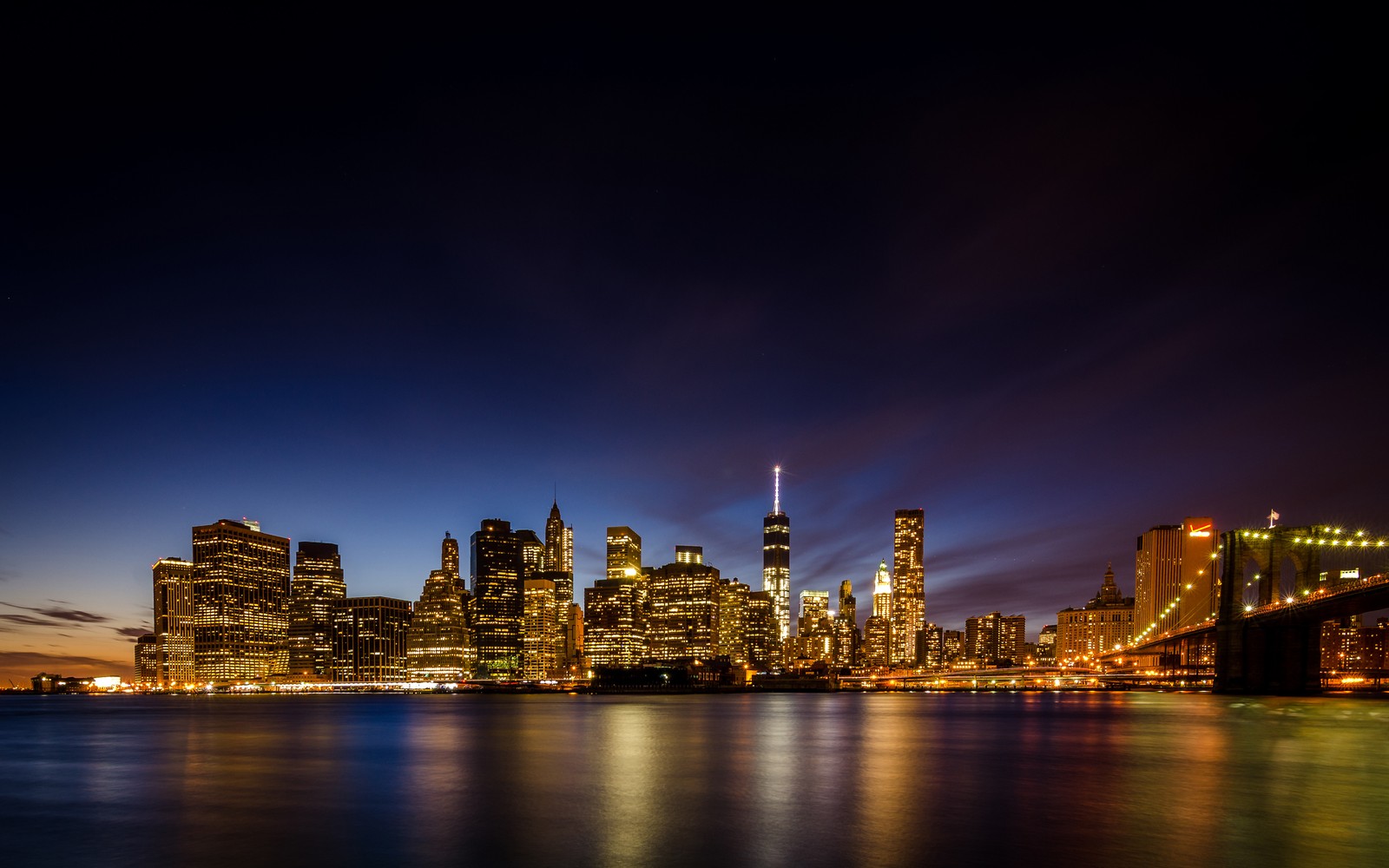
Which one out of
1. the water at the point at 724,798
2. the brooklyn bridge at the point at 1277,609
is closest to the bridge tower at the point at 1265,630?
the brooklyn bridge at the point at 1277,609

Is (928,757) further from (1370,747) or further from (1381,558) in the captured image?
(1381,558)

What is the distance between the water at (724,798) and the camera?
24891 mm

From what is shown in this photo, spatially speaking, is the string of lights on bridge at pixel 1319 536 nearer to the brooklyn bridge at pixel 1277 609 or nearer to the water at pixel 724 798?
the brooklyn bridge at pixel 1277 609

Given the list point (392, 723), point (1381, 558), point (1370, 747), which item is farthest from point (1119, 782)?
point (1381, 558)

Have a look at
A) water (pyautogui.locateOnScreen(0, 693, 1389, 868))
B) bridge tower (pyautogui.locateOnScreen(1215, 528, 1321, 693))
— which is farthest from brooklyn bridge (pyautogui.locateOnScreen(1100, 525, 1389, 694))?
water (pyautogui.locateOnScreen(0, 693, 1389, 868))

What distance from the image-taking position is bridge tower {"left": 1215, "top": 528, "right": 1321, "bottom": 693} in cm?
10038

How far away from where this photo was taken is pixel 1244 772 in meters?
39.3

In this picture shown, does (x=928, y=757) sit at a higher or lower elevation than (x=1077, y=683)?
higher

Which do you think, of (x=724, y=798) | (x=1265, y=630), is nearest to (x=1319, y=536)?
(x=1265, y=630)

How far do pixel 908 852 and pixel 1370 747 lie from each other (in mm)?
39076

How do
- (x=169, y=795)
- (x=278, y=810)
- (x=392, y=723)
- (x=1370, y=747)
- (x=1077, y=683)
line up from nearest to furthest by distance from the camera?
1. (x=278, y=810)
2. (x=169, y=795)
3. (x=1370, y=747)
4. (x=392, y=723)
5. (x=1077, y=683)

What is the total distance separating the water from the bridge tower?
32.5m

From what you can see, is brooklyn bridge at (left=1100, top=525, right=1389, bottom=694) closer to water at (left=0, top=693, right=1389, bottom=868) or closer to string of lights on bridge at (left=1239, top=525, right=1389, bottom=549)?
string of lights on bridge at (left=1239, top=525, right=1389, bottom=549)

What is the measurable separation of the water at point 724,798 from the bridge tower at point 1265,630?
1281 inches
